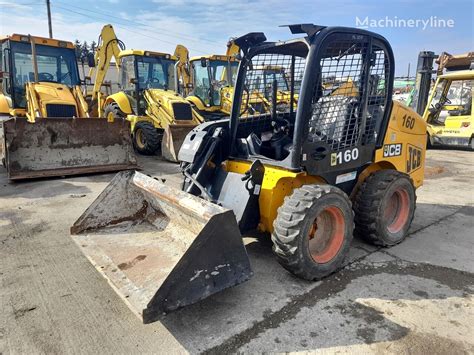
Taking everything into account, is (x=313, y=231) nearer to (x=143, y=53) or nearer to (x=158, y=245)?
(x=158, y=245)

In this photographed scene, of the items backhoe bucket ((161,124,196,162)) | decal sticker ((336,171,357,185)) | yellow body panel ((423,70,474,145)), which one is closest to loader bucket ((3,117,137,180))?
backhoe bucket ((161,124,196,162))

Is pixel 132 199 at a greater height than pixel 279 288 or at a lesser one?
greater

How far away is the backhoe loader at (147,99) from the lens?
8984 millimetres

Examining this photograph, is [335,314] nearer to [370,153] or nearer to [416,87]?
[370,153]

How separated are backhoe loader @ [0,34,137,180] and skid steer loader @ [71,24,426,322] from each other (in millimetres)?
3766

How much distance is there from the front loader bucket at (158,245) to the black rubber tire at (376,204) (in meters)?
1.67

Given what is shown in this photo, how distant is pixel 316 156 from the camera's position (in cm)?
334

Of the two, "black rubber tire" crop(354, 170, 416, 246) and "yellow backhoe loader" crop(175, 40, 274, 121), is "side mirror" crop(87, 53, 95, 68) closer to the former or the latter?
"yellow backhoe loader" crop(175, 40, 274, 121)

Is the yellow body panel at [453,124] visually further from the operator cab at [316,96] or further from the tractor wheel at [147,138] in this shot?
the operator cab at [316,96]

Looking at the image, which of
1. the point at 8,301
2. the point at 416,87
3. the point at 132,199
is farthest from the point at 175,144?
the point at 416,87

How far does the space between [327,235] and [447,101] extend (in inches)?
394

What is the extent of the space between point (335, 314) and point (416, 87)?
418 inches

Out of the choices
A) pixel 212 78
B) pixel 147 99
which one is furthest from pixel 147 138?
pixel 212 78

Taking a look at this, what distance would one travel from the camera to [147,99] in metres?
9.56
